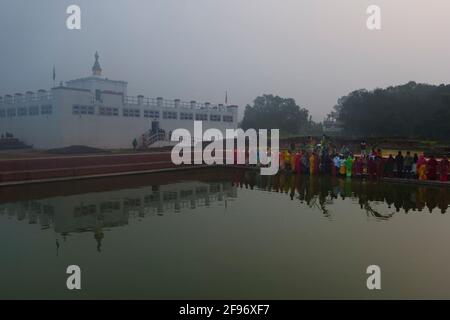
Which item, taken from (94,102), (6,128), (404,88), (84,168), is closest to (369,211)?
(84,168)

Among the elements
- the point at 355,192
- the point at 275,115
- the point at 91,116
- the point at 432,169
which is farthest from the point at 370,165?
the point at 275,115

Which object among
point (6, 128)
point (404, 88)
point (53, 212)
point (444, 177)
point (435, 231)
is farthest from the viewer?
point (404, 88)

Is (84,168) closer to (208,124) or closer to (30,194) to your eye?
(30,194)

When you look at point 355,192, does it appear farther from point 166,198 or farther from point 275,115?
point 275,115

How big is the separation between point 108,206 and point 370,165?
34.9 ft

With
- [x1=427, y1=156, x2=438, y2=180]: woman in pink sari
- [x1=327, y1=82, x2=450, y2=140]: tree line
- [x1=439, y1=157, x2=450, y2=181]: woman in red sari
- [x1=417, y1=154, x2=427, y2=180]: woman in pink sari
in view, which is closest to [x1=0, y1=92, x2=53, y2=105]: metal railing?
[x1=417, y1=154, x2=427, y2=180]: woman in pink sari

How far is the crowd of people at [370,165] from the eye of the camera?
1580 centimetres

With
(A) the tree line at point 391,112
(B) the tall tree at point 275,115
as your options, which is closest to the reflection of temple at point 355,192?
(A) the tree line at point 391,112

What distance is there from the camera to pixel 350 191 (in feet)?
46.9

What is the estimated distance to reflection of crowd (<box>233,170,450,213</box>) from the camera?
1216 cm

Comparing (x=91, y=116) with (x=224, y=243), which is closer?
(x=224, y=243)

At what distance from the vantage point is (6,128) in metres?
32.4
